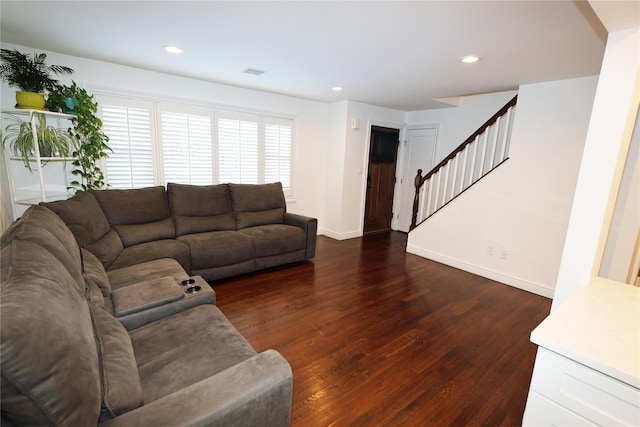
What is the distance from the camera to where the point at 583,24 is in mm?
1806

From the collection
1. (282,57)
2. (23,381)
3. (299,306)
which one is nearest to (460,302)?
(299,306)

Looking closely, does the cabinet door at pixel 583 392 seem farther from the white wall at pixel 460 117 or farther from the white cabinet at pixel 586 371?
the white wall at pixel 460 117

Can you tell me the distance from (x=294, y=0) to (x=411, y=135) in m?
4.37

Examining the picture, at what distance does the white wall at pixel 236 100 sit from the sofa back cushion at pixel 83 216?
59cm

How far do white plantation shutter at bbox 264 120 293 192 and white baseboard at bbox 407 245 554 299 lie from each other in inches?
92.5

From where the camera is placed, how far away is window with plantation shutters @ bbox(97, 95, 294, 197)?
342 centimetres

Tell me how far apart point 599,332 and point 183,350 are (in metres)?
1.75

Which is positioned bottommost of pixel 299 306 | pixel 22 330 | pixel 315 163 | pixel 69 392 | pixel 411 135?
pixel 299 306

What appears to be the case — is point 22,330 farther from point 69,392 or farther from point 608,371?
point 608,371

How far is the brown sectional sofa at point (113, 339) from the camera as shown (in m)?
0.70

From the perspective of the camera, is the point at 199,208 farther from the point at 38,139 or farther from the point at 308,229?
the point at 38,139

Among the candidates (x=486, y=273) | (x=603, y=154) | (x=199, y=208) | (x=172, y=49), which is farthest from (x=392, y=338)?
(x=172, y=49)

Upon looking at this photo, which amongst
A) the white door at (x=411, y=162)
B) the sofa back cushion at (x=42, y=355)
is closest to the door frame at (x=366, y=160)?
the white door at (x=411, y=162)

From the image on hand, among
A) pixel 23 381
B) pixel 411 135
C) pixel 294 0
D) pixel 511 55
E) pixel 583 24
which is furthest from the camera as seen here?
pixel 411 135
